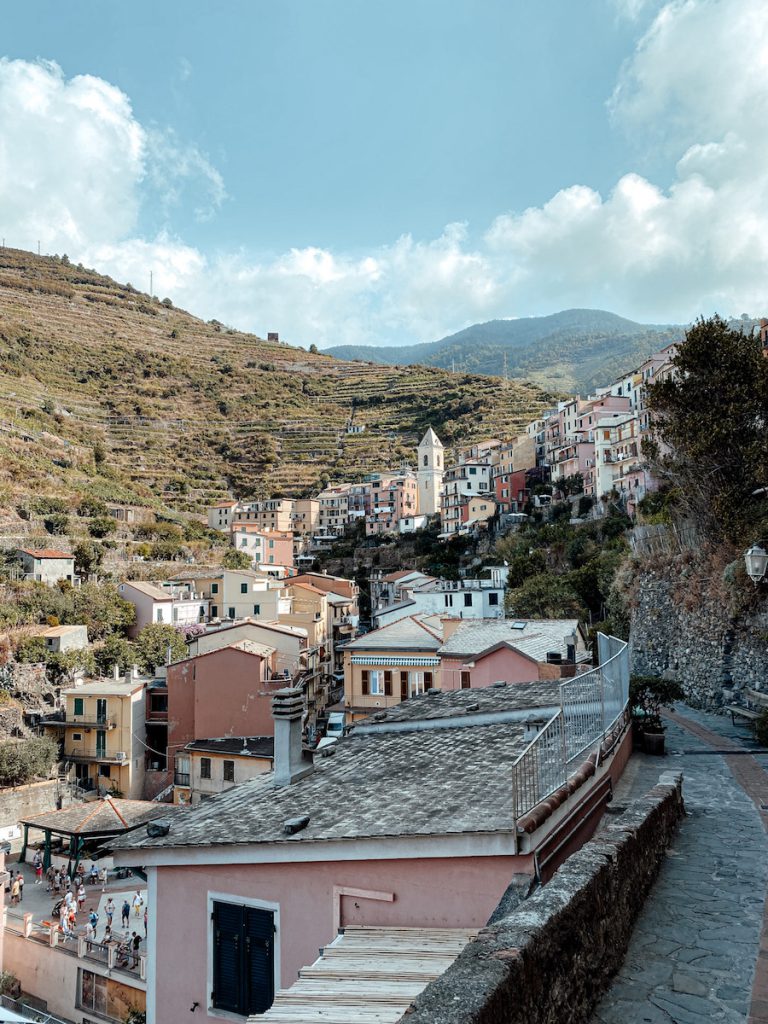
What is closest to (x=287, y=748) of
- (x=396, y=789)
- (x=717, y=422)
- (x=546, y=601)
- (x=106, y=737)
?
(x=396, y=789)

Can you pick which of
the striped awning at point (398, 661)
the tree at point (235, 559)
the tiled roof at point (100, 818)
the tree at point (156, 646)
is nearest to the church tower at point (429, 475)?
the tree at point (235, 559)

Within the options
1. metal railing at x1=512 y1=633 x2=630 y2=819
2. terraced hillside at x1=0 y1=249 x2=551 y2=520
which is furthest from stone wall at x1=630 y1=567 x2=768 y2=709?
terraced hillside at x1=0 y1=249 x2=551 y2=520

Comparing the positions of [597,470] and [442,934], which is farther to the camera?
[597,470]

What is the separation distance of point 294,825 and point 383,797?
3.39ft

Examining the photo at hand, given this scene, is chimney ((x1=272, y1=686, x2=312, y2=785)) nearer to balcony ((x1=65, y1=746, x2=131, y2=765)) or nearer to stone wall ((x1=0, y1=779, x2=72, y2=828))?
stone wall ((x1=0, y1=779, x2=72, y2=828))

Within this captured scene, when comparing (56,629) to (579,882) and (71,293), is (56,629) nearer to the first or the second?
(579,882)

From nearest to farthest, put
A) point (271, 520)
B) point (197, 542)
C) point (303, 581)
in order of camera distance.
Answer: point (303, 581), point (197, 542), point (271, 520)

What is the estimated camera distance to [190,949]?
25.3 ft

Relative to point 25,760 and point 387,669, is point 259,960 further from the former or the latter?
point 25,760

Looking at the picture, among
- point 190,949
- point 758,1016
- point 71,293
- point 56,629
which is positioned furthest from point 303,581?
point 71,293

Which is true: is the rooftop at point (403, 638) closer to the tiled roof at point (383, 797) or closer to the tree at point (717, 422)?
the tree at point (717, 422)

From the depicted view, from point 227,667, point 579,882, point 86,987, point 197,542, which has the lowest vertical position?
point 86,987

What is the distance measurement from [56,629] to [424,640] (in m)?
27.3

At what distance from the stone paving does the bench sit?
836 cm
